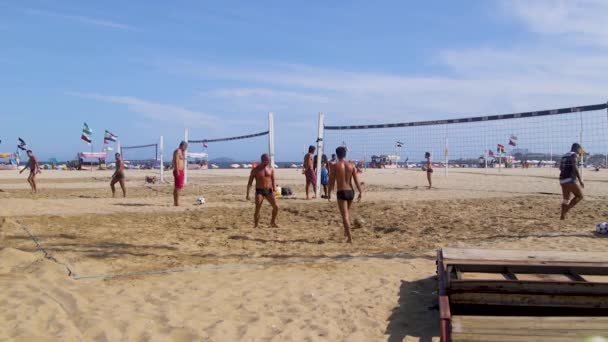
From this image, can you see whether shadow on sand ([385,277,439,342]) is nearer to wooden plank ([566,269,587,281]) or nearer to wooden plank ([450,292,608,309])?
wooden plank ([450,292,608,309])

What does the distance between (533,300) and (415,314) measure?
2.71 feet

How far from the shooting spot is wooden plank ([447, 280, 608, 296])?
11.6 ft

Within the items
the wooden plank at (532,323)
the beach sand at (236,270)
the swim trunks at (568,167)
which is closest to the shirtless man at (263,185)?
the beach sand at (236,270)

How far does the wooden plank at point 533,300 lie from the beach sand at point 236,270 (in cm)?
34

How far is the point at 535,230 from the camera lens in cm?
734

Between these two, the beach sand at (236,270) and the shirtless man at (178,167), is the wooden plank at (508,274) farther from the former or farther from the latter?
the shirtless man at (178,167)

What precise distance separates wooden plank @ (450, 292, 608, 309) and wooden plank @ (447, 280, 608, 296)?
0.04 metres

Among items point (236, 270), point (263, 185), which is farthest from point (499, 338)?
point (263, 185)

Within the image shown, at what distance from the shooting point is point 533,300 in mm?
3613

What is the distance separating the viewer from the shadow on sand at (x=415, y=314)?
353 cm

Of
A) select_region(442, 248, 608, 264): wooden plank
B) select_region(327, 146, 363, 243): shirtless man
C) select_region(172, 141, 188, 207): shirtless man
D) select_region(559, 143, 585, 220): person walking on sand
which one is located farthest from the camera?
select_region(172, 141, 188, 207): shirtless man

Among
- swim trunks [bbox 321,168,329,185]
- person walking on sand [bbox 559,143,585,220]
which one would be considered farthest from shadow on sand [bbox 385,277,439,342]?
swim trunks [bbox 321,168,329,185]

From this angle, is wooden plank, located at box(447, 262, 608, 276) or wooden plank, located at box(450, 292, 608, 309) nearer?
wooden plank, located at box(450, 292, 608, 309)

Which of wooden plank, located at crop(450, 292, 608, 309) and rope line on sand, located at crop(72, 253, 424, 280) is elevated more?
wooden plank, located at crop(450, 292, 608, 309)
